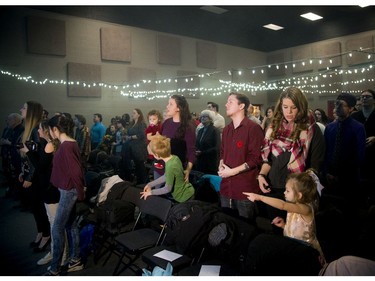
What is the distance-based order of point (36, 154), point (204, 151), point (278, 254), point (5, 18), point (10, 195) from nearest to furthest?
point (278, 254)
point (36, 154)
point (204, 151)
point (10, 195)
point (5, 18)

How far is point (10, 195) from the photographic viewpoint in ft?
17.6

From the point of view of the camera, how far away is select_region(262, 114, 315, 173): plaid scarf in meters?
2.18

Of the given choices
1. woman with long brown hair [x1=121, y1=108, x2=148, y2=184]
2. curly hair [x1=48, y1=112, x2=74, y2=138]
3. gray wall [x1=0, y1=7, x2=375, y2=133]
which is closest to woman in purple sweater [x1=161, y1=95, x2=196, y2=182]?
curly hair [x1=48, y1=112, x2=74, y2=138]

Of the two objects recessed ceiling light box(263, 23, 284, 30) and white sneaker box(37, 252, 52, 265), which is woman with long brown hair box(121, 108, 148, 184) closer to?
white sneaker box(37, 252, 52, 265)

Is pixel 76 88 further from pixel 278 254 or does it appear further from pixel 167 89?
pixel 278 254

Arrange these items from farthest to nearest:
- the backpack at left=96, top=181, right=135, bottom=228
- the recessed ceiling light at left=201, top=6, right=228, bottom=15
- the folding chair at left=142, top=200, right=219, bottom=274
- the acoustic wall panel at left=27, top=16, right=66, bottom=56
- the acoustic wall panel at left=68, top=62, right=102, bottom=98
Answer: the acoustic wall panel at left=68, top=62, right=102, bottom=98 < the acoustic wall panel at left=27, top=16, right=66, bottom=56 < the recessed ceiling light at left=201, top=6, right=228, bottom=15 < the backpack at left=96, top=181, right=135, bottom=228 < the folding chair at left=142, top=200, right=219, bottom=274

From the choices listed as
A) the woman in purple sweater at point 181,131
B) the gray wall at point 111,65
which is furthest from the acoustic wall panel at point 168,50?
the woman in purple sweater at point 181,131

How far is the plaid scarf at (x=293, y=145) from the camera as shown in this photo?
218cm

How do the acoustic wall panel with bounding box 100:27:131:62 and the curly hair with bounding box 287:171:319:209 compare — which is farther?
the acoustic wall panel with bounding box 100:27:131:62

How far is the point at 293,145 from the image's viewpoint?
2.20 metres

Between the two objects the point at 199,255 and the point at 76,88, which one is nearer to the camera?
the point at 199,255

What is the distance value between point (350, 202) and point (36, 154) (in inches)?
120

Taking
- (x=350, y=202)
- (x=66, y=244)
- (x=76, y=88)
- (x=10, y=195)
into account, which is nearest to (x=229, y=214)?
(x=350, y=202)

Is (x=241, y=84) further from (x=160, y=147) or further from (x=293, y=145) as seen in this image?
(x=293, y=145)
